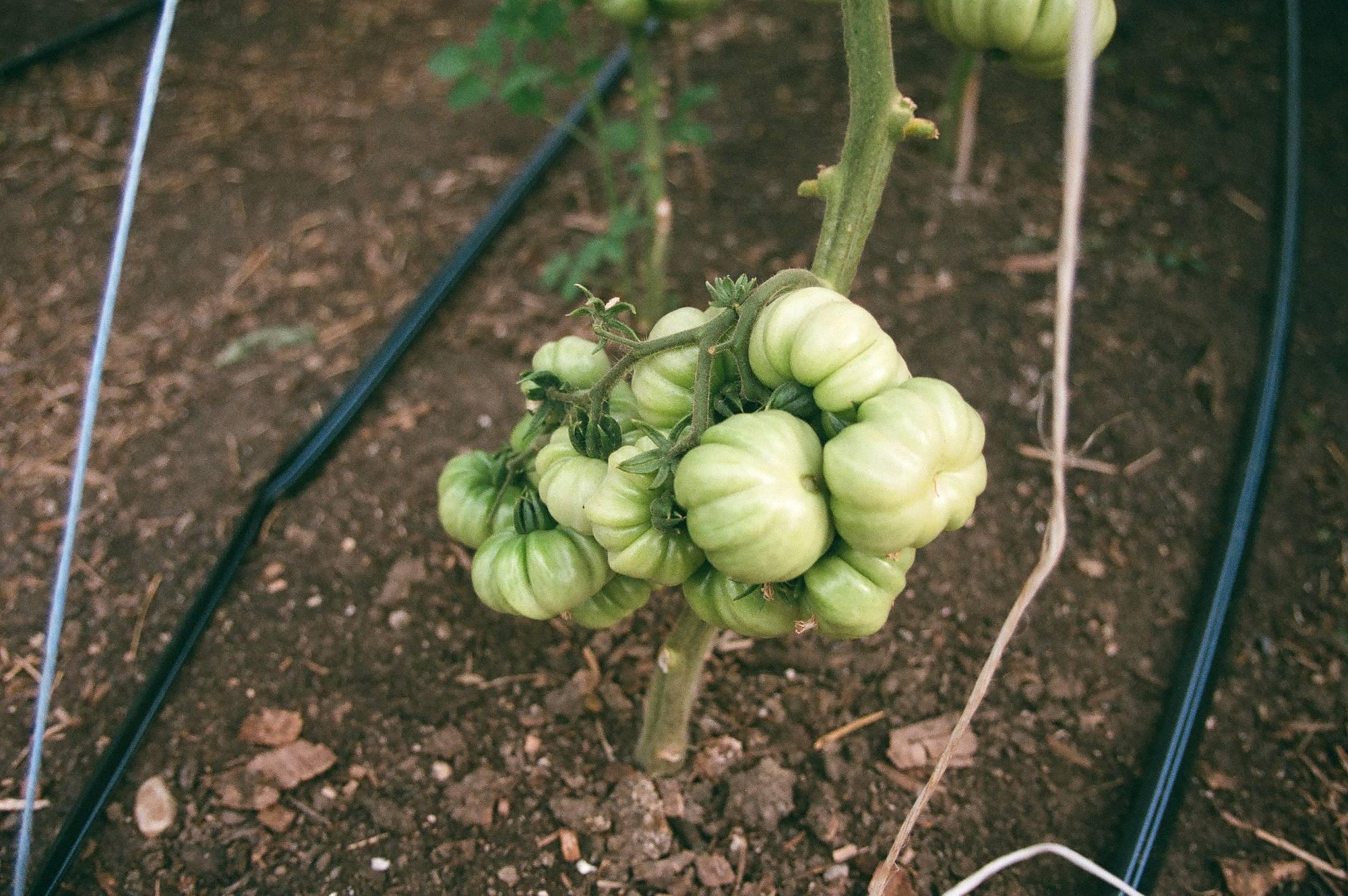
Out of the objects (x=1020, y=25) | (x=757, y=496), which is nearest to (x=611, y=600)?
(x=757, y=496)

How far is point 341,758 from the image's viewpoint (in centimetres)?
203

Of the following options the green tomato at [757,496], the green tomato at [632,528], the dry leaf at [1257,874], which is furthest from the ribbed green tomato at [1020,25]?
the dry leaf at [1257,874]

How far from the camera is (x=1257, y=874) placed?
75.4 inches

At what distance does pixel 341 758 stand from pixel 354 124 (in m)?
2.44

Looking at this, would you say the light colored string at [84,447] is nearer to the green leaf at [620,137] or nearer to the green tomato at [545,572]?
the green tomato at [545,572]

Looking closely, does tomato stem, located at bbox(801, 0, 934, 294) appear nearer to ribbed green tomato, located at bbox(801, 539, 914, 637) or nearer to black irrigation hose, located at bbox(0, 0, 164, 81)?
ribbed green tomato, located at bbox(801, 539, 914, 637)

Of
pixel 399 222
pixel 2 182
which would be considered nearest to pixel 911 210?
pixel 399 222

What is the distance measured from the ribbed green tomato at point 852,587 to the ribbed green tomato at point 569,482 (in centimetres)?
31

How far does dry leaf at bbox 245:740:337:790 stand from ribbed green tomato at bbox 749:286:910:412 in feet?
4.38

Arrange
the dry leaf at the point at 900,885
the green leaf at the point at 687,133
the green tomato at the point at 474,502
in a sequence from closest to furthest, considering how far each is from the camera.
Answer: the green tomato at the point at 474,502
the dry leaf at the point at 900,885
the green leaf at the point at 687,133

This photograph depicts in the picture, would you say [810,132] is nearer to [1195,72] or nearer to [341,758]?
[1195,72]

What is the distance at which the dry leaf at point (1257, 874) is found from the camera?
1899 millimetres

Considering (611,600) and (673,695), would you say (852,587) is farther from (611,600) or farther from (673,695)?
(673,695)

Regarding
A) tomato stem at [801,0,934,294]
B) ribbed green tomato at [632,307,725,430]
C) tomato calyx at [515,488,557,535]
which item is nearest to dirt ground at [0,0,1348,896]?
tomato calyx at [515,488,557,535]
